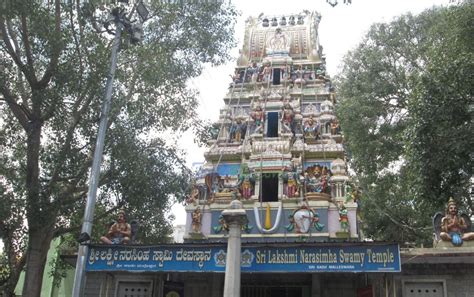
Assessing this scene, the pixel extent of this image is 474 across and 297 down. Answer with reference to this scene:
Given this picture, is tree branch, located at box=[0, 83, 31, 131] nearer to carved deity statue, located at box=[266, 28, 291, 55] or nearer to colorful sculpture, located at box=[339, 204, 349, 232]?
colorful sculpture, located at box=[339, 204, 349, 232]

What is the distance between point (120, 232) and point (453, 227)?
7.83 meters

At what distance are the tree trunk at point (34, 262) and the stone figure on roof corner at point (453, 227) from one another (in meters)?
9.40

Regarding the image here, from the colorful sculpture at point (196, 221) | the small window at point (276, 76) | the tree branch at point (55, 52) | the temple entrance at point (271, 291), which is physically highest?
the small window at point (276, 76)

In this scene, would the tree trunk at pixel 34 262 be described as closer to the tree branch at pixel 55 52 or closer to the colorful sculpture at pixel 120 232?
the colorful sculpture at pixel 120 232

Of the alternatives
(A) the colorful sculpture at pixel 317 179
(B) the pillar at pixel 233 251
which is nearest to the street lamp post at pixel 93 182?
(B) the pillar at pixel 233 251

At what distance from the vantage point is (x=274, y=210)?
52.0 feet

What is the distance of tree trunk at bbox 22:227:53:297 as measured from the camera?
1166 centimetres

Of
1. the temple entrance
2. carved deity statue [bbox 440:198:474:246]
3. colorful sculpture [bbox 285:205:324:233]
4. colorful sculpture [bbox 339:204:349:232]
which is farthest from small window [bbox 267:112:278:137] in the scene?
carved deity statue [bbox 440:198:474:246]

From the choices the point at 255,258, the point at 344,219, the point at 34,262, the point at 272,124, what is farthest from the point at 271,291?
the point at 272,124

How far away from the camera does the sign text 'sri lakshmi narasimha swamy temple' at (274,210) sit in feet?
32.5

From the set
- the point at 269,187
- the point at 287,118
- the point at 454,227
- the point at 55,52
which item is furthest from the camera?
the point at 287,118

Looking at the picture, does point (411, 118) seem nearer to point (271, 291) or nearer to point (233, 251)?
point (271, 291)

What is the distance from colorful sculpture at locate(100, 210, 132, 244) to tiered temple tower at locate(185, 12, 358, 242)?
12.3 ft

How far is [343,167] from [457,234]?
569 cm
